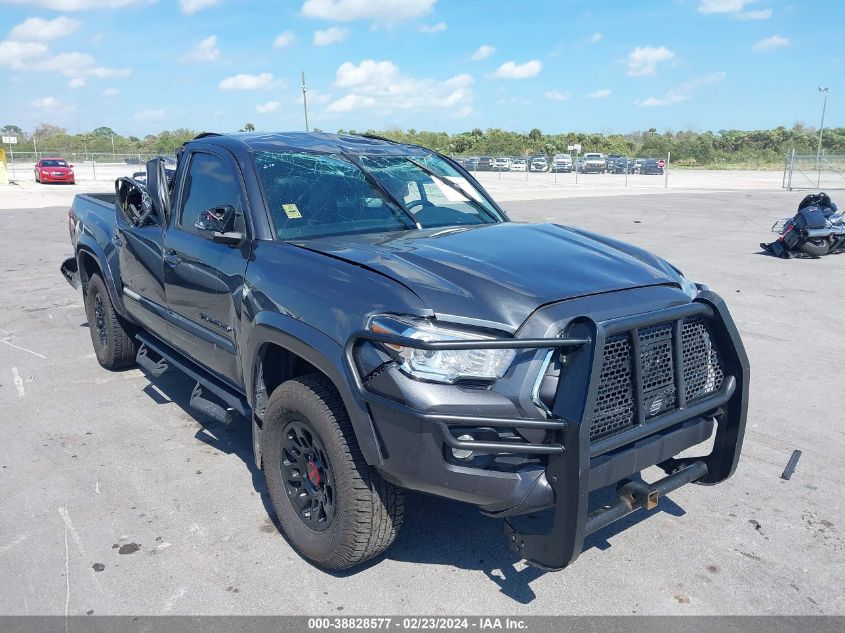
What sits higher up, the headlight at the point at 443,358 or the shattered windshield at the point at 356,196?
the shattered windshield at the point at 356,196

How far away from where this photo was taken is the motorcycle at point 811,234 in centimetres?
1217

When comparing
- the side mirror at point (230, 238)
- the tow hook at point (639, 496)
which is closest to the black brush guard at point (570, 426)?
the tow hook at point (639, 496)

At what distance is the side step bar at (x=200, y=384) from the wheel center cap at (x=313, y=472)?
775 millimetres

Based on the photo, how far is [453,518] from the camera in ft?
12.4

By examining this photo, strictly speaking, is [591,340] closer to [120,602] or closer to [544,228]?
[544,228]

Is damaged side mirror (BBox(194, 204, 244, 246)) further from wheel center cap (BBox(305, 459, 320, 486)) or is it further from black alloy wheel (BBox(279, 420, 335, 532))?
wheel center cap (BBox(305, 459, 320, 486))

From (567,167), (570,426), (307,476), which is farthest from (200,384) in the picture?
(567,167)

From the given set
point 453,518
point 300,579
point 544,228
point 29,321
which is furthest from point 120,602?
point 29,321

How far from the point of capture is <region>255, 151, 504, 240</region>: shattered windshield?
388 centimetres

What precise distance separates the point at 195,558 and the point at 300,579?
22.2 inches

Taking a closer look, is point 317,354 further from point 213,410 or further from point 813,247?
point 813,247

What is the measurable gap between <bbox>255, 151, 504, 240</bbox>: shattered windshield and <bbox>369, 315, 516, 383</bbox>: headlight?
1.30 meters

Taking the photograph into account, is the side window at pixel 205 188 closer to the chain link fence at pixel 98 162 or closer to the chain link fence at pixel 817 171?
the chain link fence at pixel 817 171

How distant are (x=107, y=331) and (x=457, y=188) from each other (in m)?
3.40
